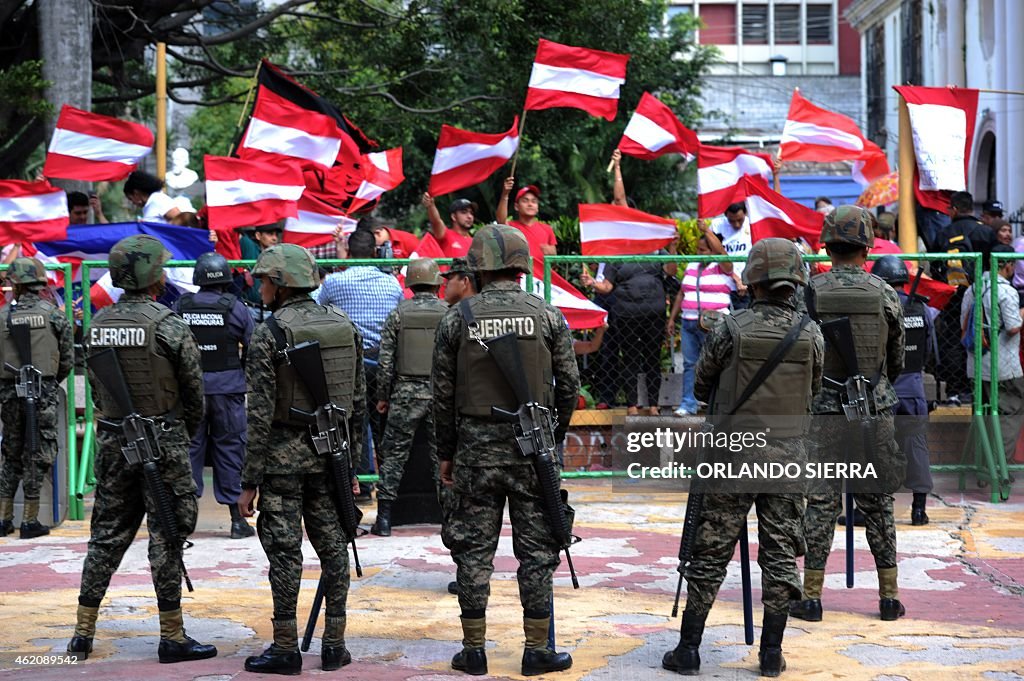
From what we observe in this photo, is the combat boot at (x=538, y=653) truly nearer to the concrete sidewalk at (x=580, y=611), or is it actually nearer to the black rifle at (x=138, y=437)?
the concrete sidewalk at (x=580, y=611)

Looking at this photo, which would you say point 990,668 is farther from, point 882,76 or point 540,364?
point 882,76

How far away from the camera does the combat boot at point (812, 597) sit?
7.70 meters

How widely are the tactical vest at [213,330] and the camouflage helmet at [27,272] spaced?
123cm

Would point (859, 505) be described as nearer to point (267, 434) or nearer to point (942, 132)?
point (267, 434)

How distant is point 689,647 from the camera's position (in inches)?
262

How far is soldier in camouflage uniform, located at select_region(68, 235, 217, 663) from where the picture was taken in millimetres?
6988

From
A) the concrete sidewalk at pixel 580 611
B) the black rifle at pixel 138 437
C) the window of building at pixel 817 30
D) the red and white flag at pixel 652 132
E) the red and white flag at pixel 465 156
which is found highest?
the window of building at pixel 817 30

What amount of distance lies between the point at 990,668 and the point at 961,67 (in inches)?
1161

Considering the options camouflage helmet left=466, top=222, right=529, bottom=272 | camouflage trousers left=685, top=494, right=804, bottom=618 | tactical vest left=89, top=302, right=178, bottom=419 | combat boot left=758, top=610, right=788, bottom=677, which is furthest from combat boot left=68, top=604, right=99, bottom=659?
combat boot left=758, top=610, right=788, bottom=677

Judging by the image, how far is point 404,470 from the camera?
10.4 metres

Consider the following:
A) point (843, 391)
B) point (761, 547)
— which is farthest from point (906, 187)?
point (761, 547)

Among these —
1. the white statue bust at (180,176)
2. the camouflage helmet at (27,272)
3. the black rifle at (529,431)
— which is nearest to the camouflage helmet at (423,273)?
the camouflage helmet at (27,272)

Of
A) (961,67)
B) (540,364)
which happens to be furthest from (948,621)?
(961,67)

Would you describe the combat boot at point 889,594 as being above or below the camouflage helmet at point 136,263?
below
